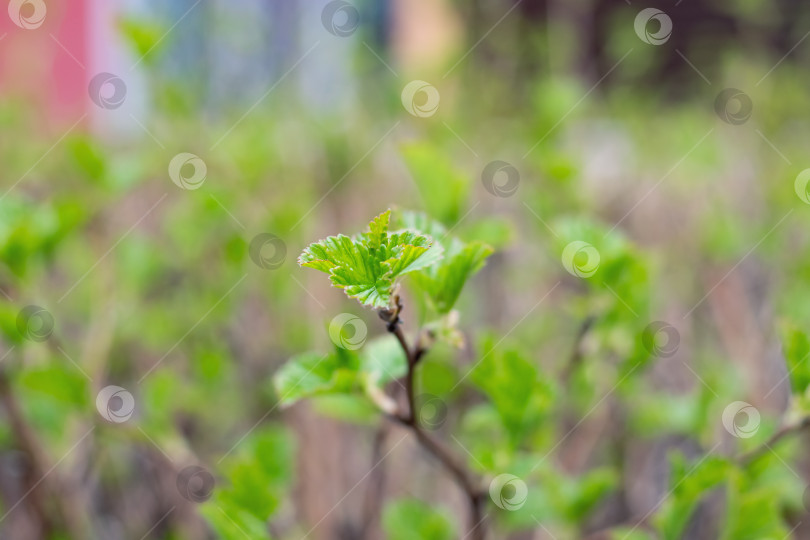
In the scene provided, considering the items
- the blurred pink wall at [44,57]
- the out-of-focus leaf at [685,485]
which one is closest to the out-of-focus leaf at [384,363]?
the out-of-focus leaf at [685,485]

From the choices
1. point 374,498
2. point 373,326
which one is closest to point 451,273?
point 374,498

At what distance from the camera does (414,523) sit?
2.14 ft

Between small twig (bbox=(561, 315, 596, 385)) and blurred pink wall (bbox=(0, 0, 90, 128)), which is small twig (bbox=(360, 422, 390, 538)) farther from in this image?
blurred pink wall (bbox=(0, 0, 90, 128))

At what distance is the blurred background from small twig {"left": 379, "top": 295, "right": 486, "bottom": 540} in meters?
0.04

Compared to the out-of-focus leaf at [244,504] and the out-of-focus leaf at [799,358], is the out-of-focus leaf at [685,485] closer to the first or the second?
the out-of-focus leaf at [799,358]

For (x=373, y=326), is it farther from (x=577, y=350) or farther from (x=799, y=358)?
(x=799, y=358)

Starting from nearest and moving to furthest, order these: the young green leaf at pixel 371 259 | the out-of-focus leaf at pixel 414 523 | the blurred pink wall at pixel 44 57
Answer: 1. the young green leaf at pixel 371 259
2. the out-of-focus leaf at pixel 414 523
3. the blurred pink wall at pixel 44 57

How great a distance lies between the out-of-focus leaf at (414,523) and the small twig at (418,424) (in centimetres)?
5

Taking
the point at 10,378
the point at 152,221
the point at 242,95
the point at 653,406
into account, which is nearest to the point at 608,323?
the point at 653,406

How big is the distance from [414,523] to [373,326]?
0.55m

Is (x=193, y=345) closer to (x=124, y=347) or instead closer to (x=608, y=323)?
(x=124, y=347)

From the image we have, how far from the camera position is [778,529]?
1.98 feet

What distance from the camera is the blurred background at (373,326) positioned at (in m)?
0.67

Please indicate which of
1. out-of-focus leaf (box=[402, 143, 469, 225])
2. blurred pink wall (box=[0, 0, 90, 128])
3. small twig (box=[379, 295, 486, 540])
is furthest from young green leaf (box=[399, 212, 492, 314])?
blurred pink wall (box=[0, 0, 90, 128])
